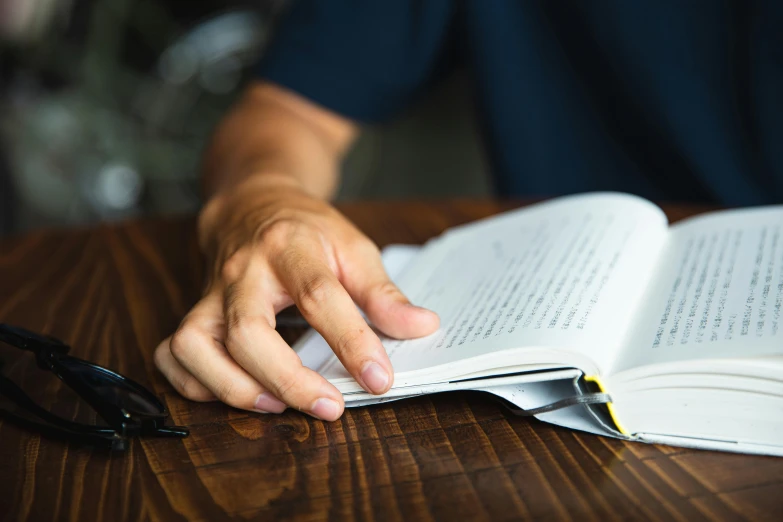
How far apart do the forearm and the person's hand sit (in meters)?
0.18

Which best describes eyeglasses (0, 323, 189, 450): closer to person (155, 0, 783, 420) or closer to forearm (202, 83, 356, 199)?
person (155, 0, 783, 420)

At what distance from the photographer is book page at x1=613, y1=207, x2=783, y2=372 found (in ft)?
1.48

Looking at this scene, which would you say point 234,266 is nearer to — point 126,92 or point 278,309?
point 278,309

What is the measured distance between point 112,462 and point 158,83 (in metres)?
2.29

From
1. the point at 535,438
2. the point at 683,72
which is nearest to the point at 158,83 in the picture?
the point at 683,72

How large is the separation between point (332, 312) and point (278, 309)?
0.08 meters

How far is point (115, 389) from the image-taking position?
19.6 inches

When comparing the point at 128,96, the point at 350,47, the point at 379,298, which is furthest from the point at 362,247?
the point at 128,96

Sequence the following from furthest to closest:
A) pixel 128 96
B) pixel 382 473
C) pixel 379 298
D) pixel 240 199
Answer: pixel 128 96 < pixel 240 199 < pixel 379 298 < pixel 382 473

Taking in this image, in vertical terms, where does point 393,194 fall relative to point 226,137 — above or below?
below

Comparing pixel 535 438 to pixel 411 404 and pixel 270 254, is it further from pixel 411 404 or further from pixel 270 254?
pixel 270 254

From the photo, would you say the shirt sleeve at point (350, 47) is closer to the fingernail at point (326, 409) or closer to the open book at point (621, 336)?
the open book at point (621, 336)

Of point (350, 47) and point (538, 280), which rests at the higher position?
point (350, 47)

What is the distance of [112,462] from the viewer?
0.45m
